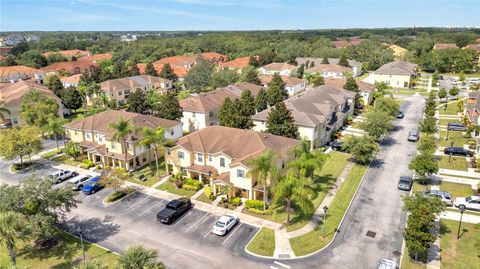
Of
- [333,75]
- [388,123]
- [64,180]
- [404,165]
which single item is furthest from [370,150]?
[333,75]

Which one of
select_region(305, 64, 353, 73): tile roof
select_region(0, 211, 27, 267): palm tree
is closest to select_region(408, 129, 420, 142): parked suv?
select_region(0, 211, 27, 267): palm tree

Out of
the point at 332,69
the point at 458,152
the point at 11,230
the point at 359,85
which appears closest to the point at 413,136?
the point at 458,152

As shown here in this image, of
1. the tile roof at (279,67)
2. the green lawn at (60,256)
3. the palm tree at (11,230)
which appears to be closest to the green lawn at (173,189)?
the green lawn at (60,256)

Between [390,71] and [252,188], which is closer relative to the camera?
[252,188]

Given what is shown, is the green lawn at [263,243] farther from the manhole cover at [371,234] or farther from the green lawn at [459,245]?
the green lawn at [459,245]

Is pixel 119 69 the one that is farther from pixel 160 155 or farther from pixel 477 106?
pixel 477 106

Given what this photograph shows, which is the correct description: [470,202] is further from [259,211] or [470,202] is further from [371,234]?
[259,211]

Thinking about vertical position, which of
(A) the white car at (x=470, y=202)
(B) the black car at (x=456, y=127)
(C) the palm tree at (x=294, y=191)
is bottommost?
(A) the white car at (x=470, y=202)
